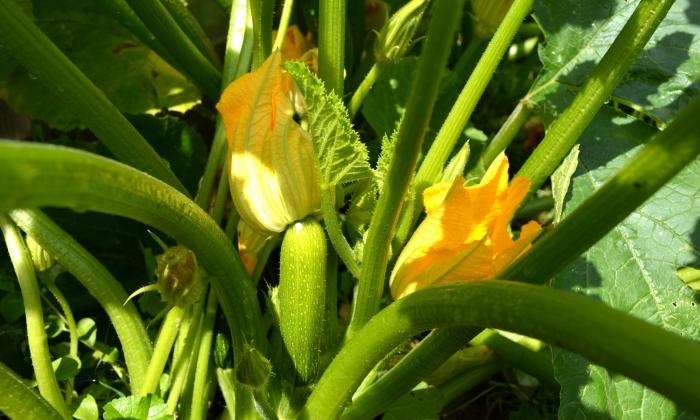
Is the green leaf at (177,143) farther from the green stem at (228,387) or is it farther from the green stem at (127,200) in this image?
the green stem at (127,200)

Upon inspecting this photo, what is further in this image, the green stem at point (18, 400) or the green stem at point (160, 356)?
the green stem at point (160, 356)

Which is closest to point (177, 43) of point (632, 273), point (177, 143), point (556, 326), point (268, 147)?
point (177, 143)

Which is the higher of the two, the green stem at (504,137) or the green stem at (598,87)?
the green stem at (598,87)

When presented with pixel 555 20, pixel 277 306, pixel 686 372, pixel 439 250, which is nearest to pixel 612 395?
pixel 439 250

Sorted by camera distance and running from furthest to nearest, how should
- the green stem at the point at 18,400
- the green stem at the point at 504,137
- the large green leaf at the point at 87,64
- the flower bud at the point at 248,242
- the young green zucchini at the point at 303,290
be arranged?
the large green leaf at the point at 87,64 → the green stem at the point at 504,137 → the flower bud at the point at 248,242 → the young green zucchini at the point at 303,290 → the green stem at the point at 18,400

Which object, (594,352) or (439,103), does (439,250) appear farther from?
(439,103)

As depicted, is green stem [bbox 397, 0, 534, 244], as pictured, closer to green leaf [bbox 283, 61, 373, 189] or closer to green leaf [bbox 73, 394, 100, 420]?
green leaf [bbox 283, 61, 373, 189]

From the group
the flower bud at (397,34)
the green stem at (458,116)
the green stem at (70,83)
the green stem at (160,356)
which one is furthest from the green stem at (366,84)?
the green stem at (160,356)
